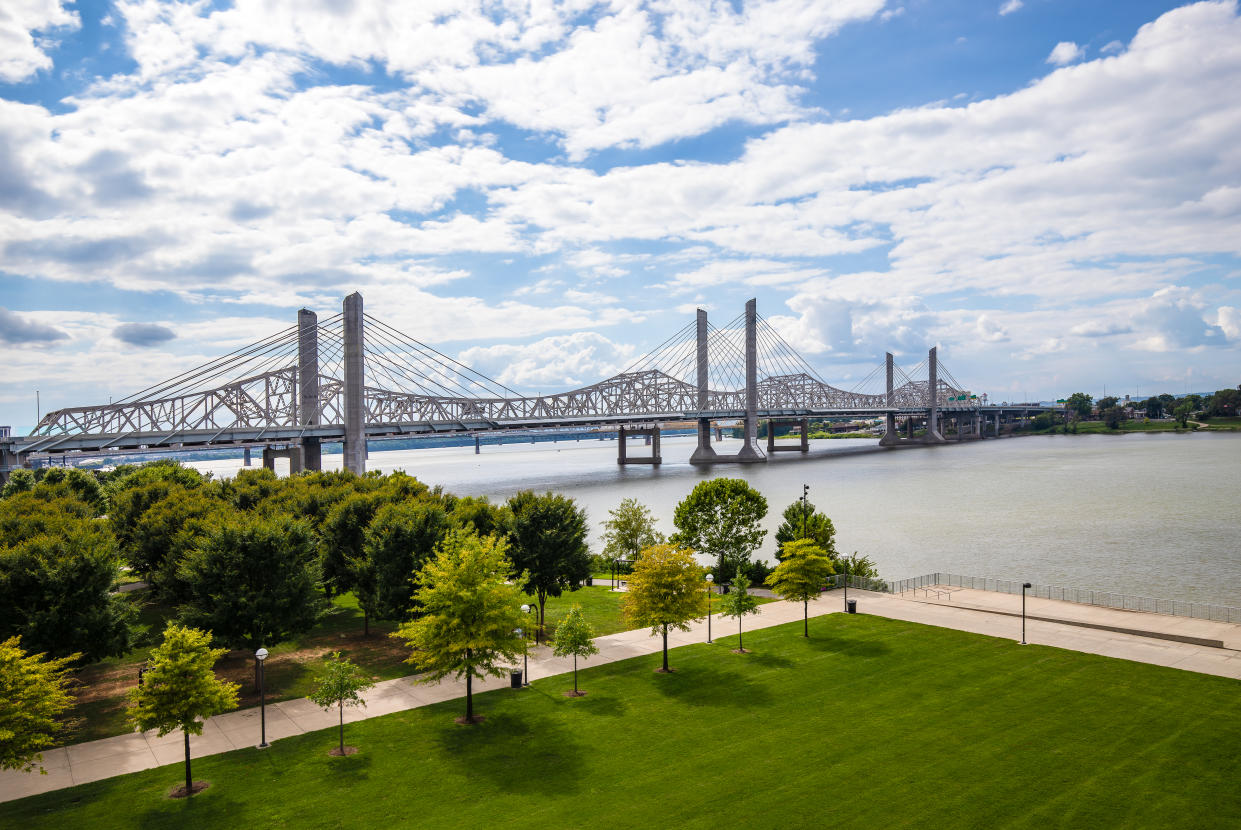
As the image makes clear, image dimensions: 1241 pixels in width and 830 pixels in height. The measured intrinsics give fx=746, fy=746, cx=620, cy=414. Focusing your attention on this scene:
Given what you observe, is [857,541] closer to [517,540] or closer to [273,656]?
[517,540]

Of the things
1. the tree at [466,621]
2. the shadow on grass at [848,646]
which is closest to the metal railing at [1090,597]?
the shadow on grass at [848,646]

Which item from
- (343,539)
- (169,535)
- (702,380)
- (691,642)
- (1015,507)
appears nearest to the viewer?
(691,642)

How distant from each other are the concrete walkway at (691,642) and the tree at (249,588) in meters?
2.90

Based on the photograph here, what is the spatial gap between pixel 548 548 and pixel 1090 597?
28.1m

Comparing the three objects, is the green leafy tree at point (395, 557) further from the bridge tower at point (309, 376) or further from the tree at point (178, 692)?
the bridge tower at point (309, 376)

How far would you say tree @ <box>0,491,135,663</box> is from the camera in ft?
79.5

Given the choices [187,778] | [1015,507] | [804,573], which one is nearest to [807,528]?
[804,573]

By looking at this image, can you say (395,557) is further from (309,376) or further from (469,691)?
(309,376)

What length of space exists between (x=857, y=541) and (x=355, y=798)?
48.2 metres

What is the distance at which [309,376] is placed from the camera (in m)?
96.9

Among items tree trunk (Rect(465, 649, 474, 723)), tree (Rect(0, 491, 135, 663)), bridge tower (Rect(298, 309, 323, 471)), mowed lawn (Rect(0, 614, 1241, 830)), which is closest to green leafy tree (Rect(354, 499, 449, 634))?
tree trunk (Rect(465, 649, 474, 723))

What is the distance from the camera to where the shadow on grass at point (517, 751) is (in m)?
19.4

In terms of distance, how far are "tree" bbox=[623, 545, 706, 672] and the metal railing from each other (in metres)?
16.9

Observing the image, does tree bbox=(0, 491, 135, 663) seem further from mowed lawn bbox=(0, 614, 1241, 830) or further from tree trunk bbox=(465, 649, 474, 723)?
tree trunk bbox=(465, 649, 474, 723)
